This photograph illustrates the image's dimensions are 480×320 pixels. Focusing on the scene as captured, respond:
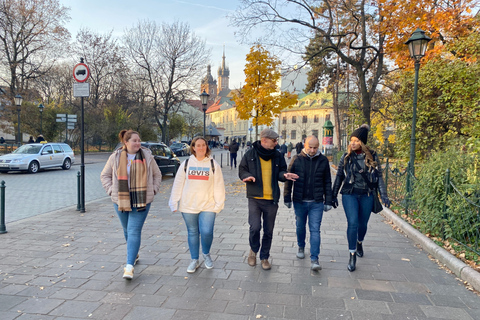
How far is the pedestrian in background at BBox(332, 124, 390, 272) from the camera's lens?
4.32 meters

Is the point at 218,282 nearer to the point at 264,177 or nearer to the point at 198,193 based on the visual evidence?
the point at 198,193

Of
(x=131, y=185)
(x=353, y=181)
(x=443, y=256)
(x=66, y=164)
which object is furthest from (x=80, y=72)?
(x=66, y=164)

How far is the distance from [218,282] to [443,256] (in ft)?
10.2

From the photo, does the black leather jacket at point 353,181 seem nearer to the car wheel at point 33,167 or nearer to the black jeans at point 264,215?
the black jeans at point 264,215

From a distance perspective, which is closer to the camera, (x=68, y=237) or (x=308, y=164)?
(x=308, y=164)

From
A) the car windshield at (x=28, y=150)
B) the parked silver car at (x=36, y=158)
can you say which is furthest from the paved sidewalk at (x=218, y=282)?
the car windshield at (x=28, y=150)

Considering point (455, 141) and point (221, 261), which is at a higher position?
point (455, 141)

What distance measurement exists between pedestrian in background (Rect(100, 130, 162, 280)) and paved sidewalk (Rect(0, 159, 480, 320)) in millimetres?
502

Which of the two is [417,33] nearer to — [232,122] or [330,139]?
[330,139]

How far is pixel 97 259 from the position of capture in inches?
183

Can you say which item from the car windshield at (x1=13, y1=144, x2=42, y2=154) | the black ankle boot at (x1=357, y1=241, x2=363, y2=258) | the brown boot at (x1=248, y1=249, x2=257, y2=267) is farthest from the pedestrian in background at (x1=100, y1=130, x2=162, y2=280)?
the car windshield at (x1=13, y1=144, x2=42, y2=154)

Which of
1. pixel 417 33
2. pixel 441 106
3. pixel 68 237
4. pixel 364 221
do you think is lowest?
pixel 68 237

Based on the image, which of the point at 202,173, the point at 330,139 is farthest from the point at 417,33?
the point at 330,139

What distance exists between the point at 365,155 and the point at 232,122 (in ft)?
298
